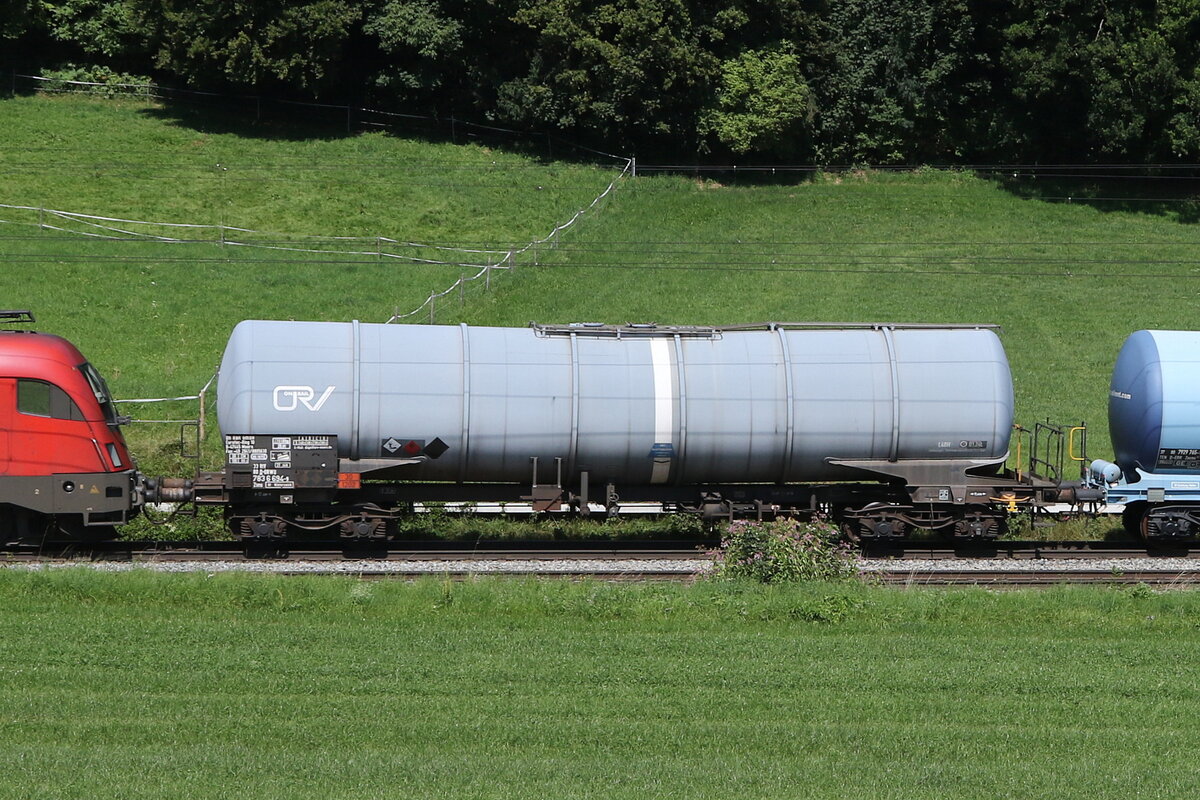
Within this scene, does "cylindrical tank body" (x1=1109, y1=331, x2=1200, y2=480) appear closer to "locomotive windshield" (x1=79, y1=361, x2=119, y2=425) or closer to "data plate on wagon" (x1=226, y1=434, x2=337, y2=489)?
"data plate on wagon" (x1=226, y1=434, x2=337, y2=489)

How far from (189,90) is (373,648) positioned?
152ft

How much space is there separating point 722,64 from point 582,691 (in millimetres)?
41940

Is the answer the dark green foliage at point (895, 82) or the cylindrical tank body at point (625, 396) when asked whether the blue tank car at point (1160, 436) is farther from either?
the dark green foliage at point (895, 82)

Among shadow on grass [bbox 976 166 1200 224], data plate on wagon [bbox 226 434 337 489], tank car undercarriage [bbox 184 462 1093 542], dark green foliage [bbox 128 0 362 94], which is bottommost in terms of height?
tank car undercarriage [bbox 184 462 1093 542]

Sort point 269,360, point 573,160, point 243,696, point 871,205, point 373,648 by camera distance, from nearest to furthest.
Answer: point 243,696 → point 373,648 → point 269,360 → point 871,205 → point 573,160

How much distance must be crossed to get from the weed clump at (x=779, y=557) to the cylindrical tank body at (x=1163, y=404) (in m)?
6.55

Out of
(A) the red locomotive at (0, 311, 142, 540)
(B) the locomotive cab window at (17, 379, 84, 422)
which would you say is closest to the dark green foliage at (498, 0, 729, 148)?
(A) the red locomotive at (0, 311, 142, 540)

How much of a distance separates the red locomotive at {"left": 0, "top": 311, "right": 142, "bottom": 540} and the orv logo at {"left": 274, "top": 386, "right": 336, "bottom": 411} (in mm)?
2851

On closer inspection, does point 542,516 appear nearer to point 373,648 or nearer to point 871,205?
point 373,648

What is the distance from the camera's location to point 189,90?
5441 centimetres

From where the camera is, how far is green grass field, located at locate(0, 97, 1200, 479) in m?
33.1

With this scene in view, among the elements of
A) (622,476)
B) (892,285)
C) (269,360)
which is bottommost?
(622,476)

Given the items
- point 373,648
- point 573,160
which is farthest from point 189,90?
point 373,648

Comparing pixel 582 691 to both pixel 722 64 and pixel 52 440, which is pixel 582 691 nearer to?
pixel 52 440
